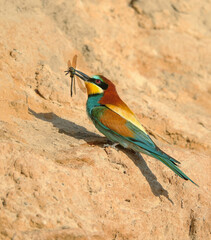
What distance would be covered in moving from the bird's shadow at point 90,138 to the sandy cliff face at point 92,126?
0.01 m

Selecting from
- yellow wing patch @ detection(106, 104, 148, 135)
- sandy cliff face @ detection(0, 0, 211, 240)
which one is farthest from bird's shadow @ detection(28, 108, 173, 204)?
yellow wing patch @ detection(106, 104, 148, 135)

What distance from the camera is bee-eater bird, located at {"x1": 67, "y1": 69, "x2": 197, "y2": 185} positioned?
3484mm

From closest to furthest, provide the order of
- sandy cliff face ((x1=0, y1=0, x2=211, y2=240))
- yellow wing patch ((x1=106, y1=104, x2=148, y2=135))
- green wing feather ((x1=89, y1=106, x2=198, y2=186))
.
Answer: sandy cliff face ((x1=0, y1=0, x2=211, y2=240)) → green wing feather ((x1=89, y1=106, x2=198, y2=186)) → yellow wing patch ((x1=106, y1=104, x2=148, y2=135))

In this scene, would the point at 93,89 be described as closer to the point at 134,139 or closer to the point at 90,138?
the point at 90,138

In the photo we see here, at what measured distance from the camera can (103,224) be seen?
112 inches

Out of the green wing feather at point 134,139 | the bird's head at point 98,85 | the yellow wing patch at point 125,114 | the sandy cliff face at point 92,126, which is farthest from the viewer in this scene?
the bird's head at point 98,85

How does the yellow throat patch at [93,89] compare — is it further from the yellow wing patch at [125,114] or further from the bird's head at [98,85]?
the yellow wing patch at [125,114]

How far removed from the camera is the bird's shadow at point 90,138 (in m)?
3.48

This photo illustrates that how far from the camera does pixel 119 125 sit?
3686mm

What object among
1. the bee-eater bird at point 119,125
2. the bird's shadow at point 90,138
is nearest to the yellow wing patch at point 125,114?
the bee-eater bird at point 119,125

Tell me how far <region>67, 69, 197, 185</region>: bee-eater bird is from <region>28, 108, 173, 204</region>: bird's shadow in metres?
0.09

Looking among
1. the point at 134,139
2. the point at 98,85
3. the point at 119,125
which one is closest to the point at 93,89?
the point at 98,85

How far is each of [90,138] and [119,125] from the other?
0.29m

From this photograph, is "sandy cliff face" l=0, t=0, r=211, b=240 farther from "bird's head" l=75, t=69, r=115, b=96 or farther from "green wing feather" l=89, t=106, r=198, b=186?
"bird's head" l=75, t=69, r=115, b=96
